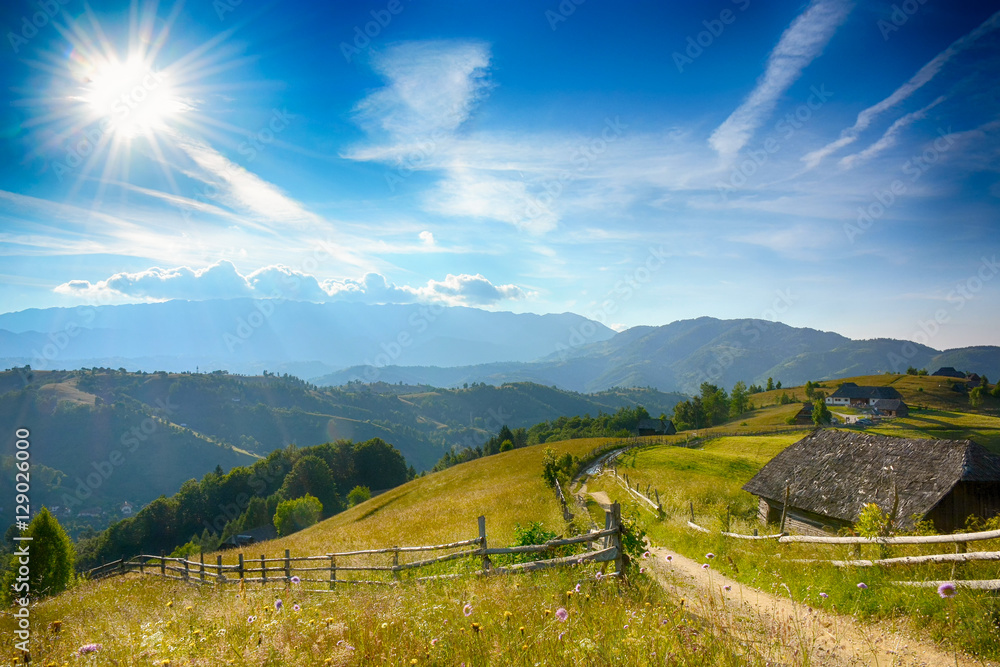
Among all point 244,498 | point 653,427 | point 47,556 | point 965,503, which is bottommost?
point 244,498

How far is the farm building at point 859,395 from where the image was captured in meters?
103

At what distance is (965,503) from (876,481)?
3077 millimetres

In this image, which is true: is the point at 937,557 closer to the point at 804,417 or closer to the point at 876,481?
the point at 876,481

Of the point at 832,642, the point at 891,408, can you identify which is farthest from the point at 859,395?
the point at 832,642

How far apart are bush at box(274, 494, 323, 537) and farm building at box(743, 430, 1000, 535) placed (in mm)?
58125

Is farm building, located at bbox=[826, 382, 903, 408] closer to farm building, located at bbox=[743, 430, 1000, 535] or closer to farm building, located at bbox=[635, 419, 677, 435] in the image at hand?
farm building, located at bbox=[635, 419, 677, 435]

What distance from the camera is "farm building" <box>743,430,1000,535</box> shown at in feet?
65.1

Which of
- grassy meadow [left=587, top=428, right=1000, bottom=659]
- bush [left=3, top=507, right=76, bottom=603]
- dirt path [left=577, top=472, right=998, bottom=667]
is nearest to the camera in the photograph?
dirt path [left=577, top=472, right=998, bottom=667]

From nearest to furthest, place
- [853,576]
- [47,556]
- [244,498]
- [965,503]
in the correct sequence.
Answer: [853,576] < [965,503] < [47,556] < [244,498]

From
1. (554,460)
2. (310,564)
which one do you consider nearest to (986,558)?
(310,564)

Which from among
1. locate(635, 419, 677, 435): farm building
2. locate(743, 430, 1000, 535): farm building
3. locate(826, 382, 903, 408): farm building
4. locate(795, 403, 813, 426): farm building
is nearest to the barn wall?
locate(743, 430, 1000, 535): farm building

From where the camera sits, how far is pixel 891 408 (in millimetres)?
93125

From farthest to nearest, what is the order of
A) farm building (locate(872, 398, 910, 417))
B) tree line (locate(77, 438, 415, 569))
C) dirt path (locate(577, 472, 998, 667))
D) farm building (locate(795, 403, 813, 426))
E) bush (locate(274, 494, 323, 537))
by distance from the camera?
farm building (locate(872, 398, 910, 417)), farm building (locate(795, 403, 813, 426)), tree line (locate(77, 438, 415, 569)), bush (locate(274, 494, 323, 537)), dirt path (locate(577, 472, 998, 667))

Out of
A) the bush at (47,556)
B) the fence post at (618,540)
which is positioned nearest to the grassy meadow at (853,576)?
the fence post at (618,540)
